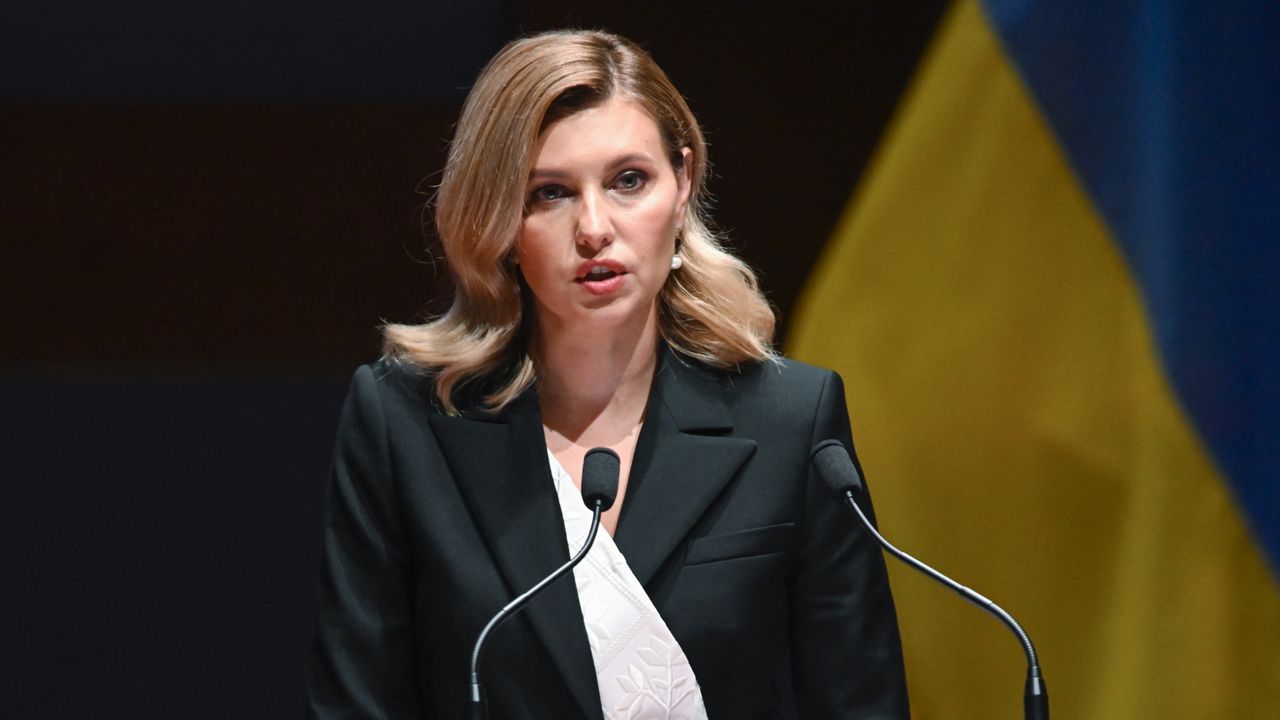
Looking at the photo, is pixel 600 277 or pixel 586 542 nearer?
pixel 586 542

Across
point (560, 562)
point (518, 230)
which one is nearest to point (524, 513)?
point (560, 562)

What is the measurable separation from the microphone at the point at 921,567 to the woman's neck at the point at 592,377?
1.24 ft

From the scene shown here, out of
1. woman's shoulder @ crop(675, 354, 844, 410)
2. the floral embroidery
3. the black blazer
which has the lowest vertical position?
the floral embroidery

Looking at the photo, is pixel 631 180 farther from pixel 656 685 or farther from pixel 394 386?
pixel 656 685

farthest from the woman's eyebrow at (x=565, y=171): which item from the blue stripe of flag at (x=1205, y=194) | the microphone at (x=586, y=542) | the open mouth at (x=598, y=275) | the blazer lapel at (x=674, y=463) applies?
the blue stripe of flag at (x=1205, y=194)

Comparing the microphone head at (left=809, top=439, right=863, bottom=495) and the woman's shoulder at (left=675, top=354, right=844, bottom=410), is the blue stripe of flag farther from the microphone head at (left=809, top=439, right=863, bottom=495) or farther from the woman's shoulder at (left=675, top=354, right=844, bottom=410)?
the microphone head at (left=809, top=439, right=863, bottom=495)

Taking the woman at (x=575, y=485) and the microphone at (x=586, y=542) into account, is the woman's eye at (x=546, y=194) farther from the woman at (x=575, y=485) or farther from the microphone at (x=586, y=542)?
the microphone at (x=586, y=542)

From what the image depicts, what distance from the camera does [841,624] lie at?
5.70ft

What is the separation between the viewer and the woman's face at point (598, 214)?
1688 mm

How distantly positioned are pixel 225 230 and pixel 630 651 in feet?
3.36

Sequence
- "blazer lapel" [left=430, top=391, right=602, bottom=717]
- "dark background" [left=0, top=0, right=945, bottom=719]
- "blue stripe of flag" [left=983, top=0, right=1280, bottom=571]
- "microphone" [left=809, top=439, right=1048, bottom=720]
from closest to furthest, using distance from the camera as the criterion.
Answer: "microphone" [left=809, top=439, right=1048, bottom=720], "blazer lapel" [left=430, top=391, right=602, bottom=717], "blue stripe of flag" [left=983, top=0, right=1280, bottom=571], "dark background" [left=0, top=0, right=945, bottom=719]

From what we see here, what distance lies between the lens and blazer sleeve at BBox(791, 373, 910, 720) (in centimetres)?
173

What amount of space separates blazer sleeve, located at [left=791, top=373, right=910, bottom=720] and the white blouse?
0.48ft

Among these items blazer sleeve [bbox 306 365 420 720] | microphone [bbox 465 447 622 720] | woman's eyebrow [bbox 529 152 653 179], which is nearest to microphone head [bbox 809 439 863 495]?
microphone [bbox 465 447 622 720]
